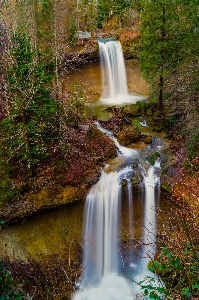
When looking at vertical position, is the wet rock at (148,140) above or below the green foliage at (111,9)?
below

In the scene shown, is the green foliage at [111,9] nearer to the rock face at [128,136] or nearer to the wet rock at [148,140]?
the rock face at [128,136]

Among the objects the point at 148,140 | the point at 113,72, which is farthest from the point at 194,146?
the point at 113,72

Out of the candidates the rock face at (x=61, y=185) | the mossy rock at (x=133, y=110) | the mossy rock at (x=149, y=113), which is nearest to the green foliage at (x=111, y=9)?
the mossy rock at (x=133, y=110)

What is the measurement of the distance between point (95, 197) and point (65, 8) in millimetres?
18861

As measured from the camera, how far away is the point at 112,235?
15219mm

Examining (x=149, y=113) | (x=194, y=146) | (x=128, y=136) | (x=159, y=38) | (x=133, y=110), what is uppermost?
(x=159, y=38)

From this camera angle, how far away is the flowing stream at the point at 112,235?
45.3 feet

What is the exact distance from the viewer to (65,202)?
1513cm

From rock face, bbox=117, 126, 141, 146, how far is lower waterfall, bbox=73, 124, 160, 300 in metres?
2.46

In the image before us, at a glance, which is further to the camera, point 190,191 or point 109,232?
point 109,232

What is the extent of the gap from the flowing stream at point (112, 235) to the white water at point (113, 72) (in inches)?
451

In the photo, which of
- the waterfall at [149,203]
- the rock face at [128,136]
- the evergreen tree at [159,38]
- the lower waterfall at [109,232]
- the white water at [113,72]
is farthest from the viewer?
the white water at [113,72]

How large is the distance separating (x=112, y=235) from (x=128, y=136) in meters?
6.16

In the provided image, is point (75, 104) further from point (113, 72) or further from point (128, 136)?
point (113, 72)
